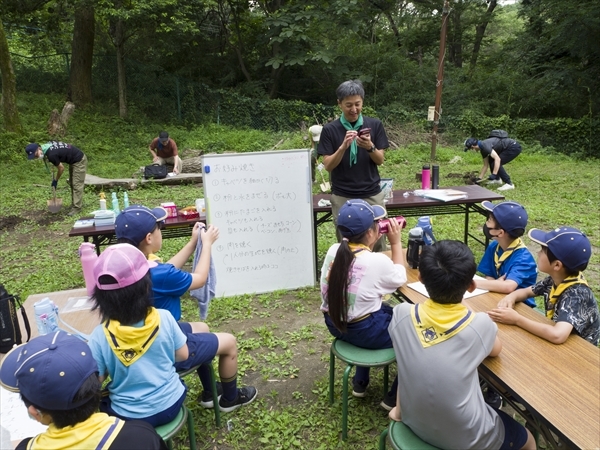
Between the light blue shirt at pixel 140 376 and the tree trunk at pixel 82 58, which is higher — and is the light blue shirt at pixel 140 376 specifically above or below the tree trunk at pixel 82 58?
below

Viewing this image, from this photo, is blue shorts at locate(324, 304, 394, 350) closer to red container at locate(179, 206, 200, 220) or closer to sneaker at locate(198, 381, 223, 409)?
sneaker at locate(198, 381, 223, 409)

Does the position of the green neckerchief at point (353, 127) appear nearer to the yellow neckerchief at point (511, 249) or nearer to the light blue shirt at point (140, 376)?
the yellow neckerchief at point (511, 249)

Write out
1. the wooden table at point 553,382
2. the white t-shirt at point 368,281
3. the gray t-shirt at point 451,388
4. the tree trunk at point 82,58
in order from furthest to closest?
the tree trunk at point 82,58 < the white t-shirt at point 368,281 < the gray t-shirt at point 451,388 < the wooden table at point 553,382

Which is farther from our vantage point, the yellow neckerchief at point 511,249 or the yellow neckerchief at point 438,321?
the yellow neckerchief at point 511,249

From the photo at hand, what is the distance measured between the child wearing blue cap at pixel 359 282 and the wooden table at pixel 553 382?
0.63m

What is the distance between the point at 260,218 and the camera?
433cm

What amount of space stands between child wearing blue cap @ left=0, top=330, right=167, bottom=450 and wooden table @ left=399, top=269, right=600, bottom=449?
135 centimetres

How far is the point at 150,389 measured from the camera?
196 cm

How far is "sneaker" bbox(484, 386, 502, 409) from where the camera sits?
2717mm

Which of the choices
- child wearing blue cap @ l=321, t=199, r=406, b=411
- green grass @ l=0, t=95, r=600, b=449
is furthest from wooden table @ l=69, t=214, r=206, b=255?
child wearing blue cap @ l=321, t=199, r=406, b=411

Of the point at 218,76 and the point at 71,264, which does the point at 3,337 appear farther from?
the point at 218,76

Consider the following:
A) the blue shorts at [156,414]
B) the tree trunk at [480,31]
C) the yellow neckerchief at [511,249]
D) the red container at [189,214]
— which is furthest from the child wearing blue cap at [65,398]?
the tree trunk at [480,31]

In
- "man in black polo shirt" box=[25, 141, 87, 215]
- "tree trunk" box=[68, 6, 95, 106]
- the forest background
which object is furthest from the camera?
the forest background

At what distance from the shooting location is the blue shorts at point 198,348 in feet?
7.75
